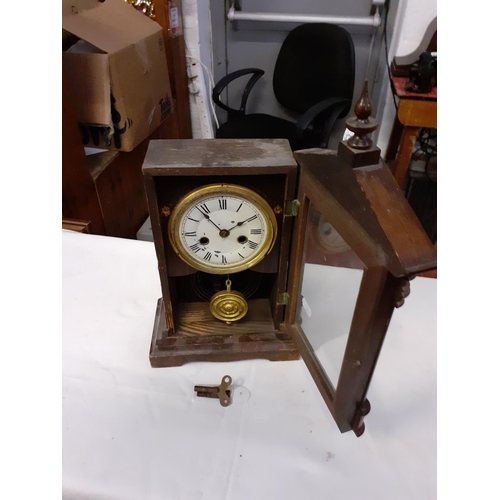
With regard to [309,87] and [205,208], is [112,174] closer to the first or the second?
[205,208]

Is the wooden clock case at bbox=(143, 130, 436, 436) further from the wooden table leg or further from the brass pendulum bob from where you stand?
the wooden table leg

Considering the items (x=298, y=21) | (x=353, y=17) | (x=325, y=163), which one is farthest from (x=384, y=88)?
(x=325, y=163)

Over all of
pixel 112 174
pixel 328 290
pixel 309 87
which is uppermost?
pixel 309 87

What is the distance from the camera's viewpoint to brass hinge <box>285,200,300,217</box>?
78 cm

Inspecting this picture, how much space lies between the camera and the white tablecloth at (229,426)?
72 centimetres

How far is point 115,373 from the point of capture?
906 millimetres

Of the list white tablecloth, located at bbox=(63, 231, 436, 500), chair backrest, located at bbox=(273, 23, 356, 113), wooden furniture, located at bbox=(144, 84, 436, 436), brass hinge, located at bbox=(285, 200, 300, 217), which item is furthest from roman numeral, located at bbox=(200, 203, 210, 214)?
chair backrest, located at bbox=(273, 23, 356, 113)

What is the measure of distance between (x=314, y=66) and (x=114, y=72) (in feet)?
3.42

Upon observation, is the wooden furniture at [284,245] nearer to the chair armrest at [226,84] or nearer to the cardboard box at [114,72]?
the cardboard box at [114,72]

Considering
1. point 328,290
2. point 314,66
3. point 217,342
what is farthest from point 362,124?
point 314,66

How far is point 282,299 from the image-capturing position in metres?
0.91

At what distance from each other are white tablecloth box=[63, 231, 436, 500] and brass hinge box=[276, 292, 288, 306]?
0.14 metres

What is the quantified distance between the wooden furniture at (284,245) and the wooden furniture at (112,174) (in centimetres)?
60

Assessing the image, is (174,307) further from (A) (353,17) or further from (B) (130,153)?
(A) (353,17)
